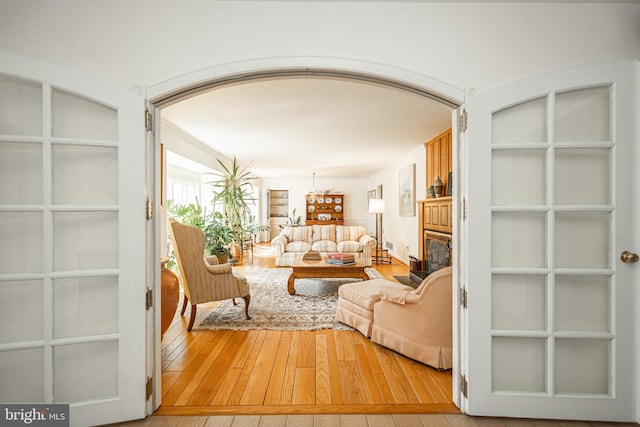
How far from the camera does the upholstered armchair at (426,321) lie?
245 centimetres

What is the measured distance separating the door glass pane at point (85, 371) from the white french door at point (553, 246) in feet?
6.78

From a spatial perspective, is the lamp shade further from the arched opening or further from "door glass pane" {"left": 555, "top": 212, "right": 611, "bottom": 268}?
"door glass pane" {"left": 555, "top": 212, "right": 611, "bottom": 268}

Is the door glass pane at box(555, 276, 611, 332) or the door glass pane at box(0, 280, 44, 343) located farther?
the door glass pane at box(555, 276, 611, 332)

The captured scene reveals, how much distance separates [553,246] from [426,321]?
1.10 metres

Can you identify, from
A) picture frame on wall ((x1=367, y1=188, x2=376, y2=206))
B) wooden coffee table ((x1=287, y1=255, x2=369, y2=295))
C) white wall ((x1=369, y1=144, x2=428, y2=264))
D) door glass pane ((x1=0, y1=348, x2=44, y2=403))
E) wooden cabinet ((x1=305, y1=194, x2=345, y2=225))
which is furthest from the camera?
wooden cabinet ((x1=305, y1=194, x2=345, y2=225))

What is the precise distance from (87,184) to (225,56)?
1080mm

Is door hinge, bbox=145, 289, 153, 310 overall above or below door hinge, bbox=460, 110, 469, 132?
below

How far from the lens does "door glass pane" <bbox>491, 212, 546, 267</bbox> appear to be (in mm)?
1813

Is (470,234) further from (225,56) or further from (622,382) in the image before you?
(225,56)

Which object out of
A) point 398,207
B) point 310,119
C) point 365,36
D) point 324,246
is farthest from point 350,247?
point 365,36

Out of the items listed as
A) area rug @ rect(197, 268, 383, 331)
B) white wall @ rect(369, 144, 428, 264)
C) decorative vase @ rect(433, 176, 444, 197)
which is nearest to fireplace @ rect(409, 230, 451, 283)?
decorative vase @ rect(433, 176, 444, 197)

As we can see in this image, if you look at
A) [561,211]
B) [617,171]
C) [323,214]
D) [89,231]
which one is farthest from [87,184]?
[323,214]

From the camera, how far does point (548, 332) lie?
5.86 feet

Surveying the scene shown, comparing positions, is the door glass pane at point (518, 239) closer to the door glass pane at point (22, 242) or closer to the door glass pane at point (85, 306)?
the door glass pane at point (85, 306)
